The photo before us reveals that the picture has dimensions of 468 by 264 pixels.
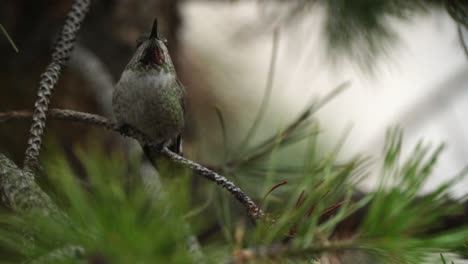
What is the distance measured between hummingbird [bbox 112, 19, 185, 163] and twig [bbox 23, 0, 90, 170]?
1.00ft

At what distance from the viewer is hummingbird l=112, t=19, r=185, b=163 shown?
1624 millimetres

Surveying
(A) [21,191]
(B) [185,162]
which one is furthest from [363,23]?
(A) [21,191]

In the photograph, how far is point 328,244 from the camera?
2.39 feet

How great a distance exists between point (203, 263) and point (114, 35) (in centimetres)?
217

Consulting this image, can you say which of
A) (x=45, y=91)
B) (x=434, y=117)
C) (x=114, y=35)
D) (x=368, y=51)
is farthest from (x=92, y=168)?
(x=434, y=117)

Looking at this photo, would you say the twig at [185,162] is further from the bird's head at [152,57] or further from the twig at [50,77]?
the bird's head at [152,57]

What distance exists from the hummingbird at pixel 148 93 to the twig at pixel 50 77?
0.31m

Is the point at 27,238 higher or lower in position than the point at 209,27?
higher

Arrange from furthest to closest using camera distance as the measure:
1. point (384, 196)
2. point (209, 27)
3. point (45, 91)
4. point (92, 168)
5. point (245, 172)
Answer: point (209, 27) < point (245, 172) < point (45, 91) < point (384, 196) < point (92, 168)

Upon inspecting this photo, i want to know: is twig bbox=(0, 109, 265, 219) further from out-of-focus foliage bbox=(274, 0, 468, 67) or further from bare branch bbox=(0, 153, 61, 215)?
out-of-focus foliage bbox=(274, 0, 468, 67)

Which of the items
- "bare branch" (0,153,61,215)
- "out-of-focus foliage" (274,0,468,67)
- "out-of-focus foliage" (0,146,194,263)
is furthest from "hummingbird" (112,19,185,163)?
"out-of-focus foliage" (0,146,194,263)

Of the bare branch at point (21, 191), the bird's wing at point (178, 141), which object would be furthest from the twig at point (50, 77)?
the bird's wing at point (178, 141)

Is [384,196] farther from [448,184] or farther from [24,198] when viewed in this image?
[24,198]

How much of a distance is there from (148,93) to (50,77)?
531 millimetres
